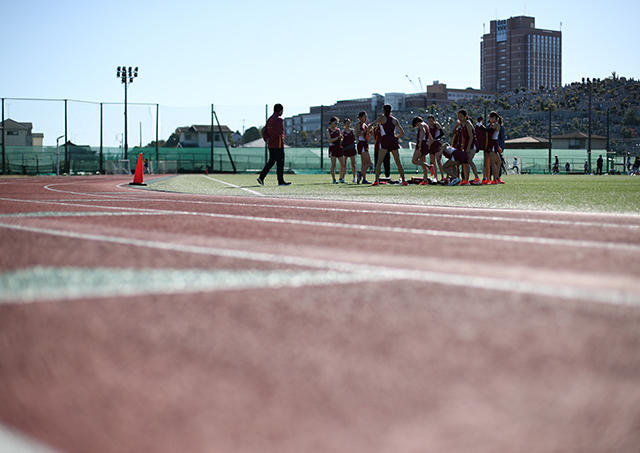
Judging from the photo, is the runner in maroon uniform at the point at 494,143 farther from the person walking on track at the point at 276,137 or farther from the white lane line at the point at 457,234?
the white lane line at the point at 457,234

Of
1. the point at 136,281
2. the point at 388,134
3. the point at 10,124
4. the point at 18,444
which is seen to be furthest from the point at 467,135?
the point at 10,124

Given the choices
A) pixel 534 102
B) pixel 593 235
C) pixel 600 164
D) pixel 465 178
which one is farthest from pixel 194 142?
pixel 593 235

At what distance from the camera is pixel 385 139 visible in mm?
16969

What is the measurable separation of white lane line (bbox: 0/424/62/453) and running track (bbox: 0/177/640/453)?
3 cm

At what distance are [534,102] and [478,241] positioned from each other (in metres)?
138

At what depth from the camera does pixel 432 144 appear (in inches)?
715

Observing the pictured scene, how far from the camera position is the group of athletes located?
55.7 ft

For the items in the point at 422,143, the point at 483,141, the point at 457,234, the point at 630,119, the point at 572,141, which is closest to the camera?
the point at 457,234

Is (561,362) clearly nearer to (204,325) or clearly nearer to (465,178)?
(204,325)

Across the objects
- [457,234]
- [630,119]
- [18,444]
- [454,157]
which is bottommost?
[18,444]

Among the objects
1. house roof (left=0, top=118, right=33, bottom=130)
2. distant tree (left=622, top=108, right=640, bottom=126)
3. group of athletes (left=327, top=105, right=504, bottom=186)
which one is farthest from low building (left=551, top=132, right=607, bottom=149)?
group of athletes (left=327, top=105, right=504, bottom=186)

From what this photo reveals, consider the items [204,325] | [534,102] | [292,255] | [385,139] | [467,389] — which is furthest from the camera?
[534,102]

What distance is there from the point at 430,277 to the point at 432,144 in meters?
15.3

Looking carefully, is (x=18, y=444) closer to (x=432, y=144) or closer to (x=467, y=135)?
(x=467, y=135)
